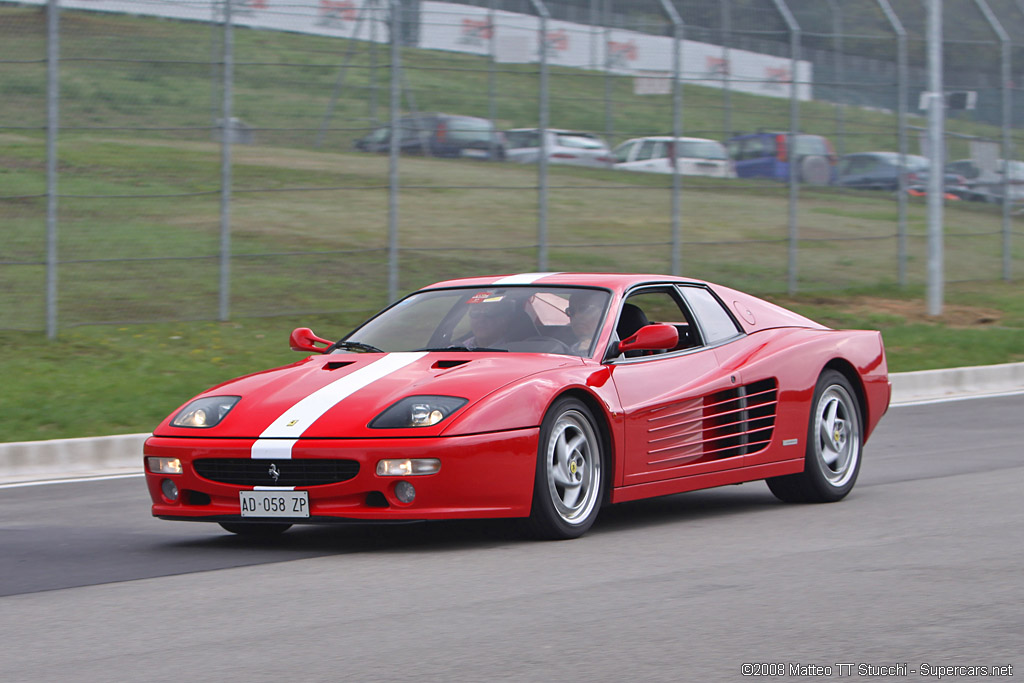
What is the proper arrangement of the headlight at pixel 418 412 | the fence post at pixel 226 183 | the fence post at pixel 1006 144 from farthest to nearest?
the fence post at pixel 1006 144
the fence post at pixel 226 183
the headlight at pixel 418 412

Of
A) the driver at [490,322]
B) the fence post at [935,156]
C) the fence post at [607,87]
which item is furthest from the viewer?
the fence post at [935,156]

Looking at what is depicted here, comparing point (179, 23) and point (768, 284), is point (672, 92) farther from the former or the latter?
point (179, 23)

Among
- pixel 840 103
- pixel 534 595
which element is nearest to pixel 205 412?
pixel 534 595

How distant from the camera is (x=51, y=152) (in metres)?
14.6

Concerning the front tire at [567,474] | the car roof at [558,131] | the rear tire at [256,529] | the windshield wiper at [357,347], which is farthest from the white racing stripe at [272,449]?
the car roof at [558,131]

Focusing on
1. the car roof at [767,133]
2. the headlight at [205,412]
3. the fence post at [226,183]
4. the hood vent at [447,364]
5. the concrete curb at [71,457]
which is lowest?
the concrete curb at [71,457]

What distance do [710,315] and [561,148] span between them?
9.97 m

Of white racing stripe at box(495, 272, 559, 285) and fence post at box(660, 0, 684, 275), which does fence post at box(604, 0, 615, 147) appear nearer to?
fence post at box(660, 0, 684, 275)

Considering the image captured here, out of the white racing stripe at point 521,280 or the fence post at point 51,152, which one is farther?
the fence post at point 51,152

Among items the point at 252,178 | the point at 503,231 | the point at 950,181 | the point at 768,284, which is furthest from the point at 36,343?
the point at 950,181

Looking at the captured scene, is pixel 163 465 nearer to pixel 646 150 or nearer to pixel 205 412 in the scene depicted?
pixel 205 412

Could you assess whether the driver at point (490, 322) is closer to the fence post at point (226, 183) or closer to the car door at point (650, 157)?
the fence post at point (226, 183)

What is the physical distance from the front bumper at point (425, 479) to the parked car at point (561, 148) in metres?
11.1

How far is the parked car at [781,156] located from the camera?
19703 mm
